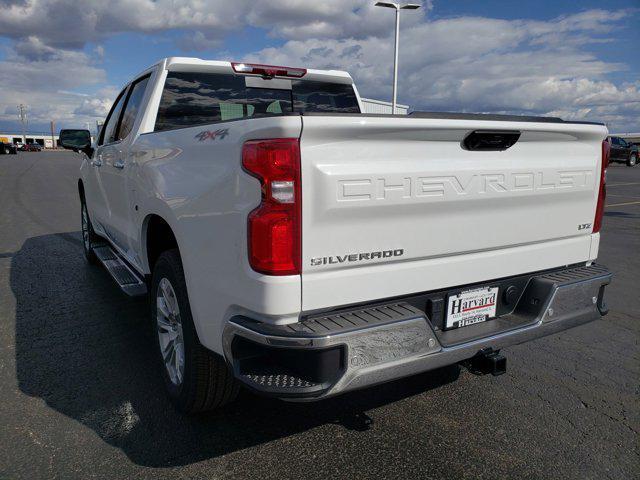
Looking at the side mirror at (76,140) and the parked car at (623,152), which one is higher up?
the side mirror at (76,140)

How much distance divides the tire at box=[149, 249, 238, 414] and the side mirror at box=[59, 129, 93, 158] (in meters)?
2.98

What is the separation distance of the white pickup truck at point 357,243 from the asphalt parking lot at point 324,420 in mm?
298

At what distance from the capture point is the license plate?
2605 millimetres

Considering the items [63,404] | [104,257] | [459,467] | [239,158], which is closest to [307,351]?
[239,158]

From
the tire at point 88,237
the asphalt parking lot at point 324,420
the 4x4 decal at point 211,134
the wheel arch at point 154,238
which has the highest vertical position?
the 4x4 decal at point 211,134

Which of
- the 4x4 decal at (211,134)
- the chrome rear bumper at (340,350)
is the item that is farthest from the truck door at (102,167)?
the chrome rear bumper at (340,350)

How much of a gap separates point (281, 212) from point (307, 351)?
0.56 metres

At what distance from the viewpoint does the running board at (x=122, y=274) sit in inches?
143

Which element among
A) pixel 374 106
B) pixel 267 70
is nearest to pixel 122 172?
pixel 267 70

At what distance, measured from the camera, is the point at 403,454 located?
8.57 ft

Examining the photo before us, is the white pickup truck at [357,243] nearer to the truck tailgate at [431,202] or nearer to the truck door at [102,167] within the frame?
the truck tailgate at [431,202]

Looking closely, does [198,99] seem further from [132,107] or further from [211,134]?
[211,134]

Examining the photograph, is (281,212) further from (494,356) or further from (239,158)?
(494,356)

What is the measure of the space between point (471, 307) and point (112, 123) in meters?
3.91
